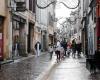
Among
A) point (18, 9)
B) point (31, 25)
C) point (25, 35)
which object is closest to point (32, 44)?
point (31, 25)

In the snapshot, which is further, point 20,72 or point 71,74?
point 20,72

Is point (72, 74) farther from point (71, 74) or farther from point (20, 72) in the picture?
point (20, 72)

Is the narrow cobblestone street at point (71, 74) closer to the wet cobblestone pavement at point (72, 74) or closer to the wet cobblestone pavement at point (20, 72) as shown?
the wet cobblestone pavement at point (72, 74)

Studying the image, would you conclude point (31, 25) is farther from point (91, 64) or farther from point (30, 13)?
point (91, 64)

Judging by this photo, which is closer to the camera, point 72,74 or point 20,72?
point 72,74

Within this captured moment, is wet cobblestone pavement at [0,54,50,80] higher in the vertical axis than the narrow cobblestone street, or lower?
higher

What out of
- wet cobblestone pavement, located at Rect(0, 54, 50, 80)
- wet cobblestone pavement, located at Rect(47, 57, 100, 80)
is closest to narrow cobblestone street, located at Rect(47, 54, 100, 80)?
wet cobblestone pavement, located at Rect(47, 57, 100, 80)

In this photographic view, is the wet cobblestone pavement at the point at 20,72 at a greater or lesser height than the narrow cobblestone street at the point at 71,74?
greater

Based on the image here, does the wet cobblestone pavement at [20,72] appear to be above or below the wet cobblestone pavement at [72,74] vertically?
above

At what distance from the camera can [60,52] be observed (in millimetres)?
37812

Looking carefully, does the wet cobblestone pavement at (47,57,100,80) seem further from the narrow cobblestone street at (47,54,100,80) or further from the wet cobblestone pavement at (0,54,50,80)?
the wet cobblestone pavement at (0,54,50,80)

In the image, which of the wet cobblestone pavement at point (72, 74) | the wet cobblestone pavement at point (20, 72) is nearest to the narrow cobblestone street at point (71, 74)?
the wet cobblestone pavement at point (72, 74)

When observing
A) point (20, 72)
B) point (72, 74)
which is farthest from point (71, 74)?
point (20, 72)

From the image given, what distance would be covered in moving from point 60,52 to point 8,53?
5.13m
